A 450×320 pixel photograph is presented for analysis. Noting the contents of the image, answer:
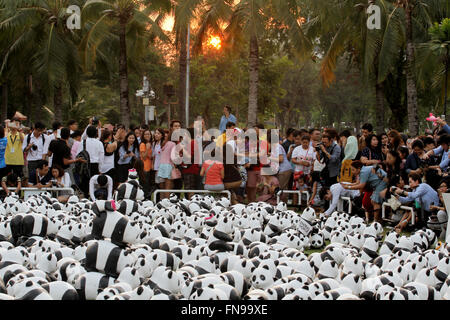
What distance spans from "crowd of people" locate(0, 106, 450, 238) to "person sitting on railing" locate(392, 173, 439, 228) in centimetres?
2

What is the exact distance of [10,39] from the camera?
2511cm

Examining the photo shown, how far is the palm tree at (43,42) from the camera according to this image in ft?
74.2

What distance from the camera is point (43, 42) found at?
24.5 m

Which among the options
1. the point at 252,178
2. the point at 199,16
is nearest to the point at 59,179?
the point at 252,178

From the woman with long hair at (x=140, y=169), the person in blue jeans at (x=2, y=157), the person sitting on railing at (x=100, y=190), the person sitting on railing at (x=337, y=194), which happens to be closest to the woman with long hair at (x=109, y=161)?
the woman with long hair at (x=140, y=169)

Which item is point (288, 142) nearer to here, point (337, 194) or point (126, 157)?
point (337, 194)

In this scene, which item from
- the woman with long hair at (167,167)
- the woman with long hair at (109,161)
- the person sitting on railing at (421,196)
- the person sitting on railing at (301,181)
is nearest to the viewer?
the person sitting on railing at (421,196)

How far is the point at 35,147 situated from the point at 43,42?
35.5 feet

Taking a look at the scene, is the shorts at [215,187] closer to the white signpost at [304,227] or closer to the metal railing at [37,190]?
the metal railing at [37,190]

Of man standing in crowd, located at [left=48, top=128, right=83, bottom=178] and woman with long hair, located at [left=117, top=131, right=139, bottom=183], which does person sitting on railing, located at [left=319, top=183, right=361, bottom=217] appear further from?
man standing in crowd, located at [left=48, top=128, right=83, bottom=178]

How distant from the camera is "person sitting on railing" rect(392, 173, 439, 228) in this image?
1162cm

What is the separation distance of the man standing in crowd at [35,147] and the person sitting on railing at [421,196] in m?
8.63
